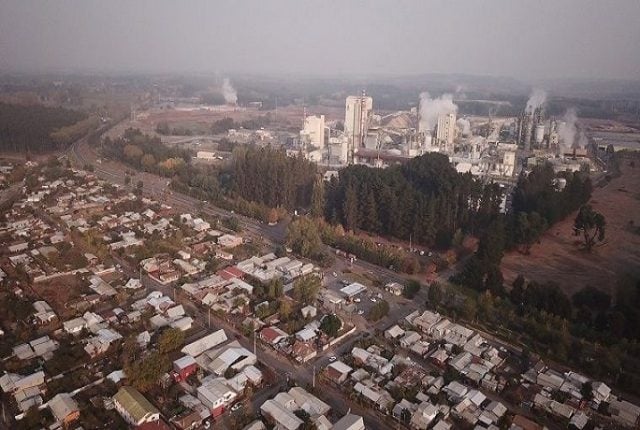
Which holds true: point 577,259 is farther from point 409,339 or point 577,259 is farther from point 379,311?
point 409,339

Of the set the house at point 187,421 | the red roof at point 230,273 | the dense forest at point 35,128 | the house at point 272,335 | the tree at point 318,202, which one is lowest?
the house at point 187,421

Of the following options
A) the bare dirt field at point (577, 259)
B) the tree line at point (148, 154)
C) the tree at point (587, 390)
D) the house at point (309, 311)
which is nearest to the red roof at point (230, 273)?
the house at point (309, 311)

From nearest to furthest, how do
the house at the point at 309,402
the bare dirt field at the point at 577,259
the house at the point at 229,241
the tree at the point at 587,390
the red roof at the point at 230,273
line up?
the house at the point at 309,402, the tree at the point at 587,390, the red roof at the point at 230,273, the bare dirt field at the point at 577,259, the house at the point at 229,241

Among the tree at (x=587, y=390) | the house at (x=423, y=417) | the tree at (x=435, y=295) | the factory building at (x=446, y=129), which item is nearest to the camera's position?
the house at (x=423, y=417)

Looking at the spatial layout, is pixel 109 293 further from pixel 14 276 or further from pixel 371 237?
pixel 371 237

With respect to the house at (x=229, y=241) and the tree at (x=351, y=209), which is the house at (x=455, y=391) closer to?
the house at (x=229, y=241)

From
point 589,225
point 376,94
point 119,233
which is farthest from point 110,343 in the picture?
point 376,94
